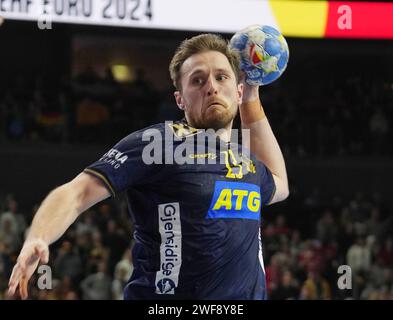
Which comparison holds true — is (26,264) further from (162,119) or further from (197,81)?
(162,119)

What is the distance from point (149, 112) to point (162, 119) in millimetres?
544

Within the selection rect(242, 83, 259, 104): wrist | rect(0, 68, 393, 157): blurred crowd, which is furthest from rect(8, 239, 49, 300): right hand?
rect(0, 68, 393, 157): blurred crowd

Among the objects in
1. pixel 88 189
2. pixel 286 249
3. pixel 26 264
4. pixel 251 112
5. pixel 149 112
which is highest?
pixel 149 112

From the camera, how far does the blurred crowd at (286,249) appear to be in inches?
472

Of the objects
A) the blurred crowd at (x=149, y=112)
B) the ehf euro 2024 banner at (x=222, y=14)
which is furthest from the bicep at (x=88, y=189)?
the blurred crowd at (x=149, y=112)

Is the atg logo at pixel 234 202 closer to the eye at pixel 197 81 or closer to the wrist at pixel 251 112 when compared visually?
the eye at pixel 197 81

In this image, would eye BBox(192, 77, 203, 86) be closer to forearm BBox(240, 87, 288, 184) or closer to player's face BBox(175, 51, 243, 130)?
player's face BBox(175, 51, 243, 130)

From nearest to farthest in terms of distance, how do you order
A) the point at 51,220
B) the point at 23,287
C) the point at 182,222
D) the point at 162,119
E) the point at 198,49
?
the point at 23,287 → the point at 51,220 → the point at 182,222 → the point at 198,49 → the point at 162,119

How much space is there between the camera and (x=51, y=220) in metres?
3.18

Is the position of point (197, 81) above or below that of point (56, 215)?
above

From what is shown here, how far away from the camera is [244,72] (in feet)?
14.9

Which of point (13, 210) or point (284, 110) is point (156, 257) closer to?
point (13, 210)

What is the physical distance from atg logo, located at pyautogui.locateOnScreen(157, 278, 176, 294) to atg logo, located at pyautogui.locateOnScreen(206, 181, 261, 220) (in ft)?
1.10

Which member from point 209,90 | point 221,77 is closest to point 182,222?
point 209,90
